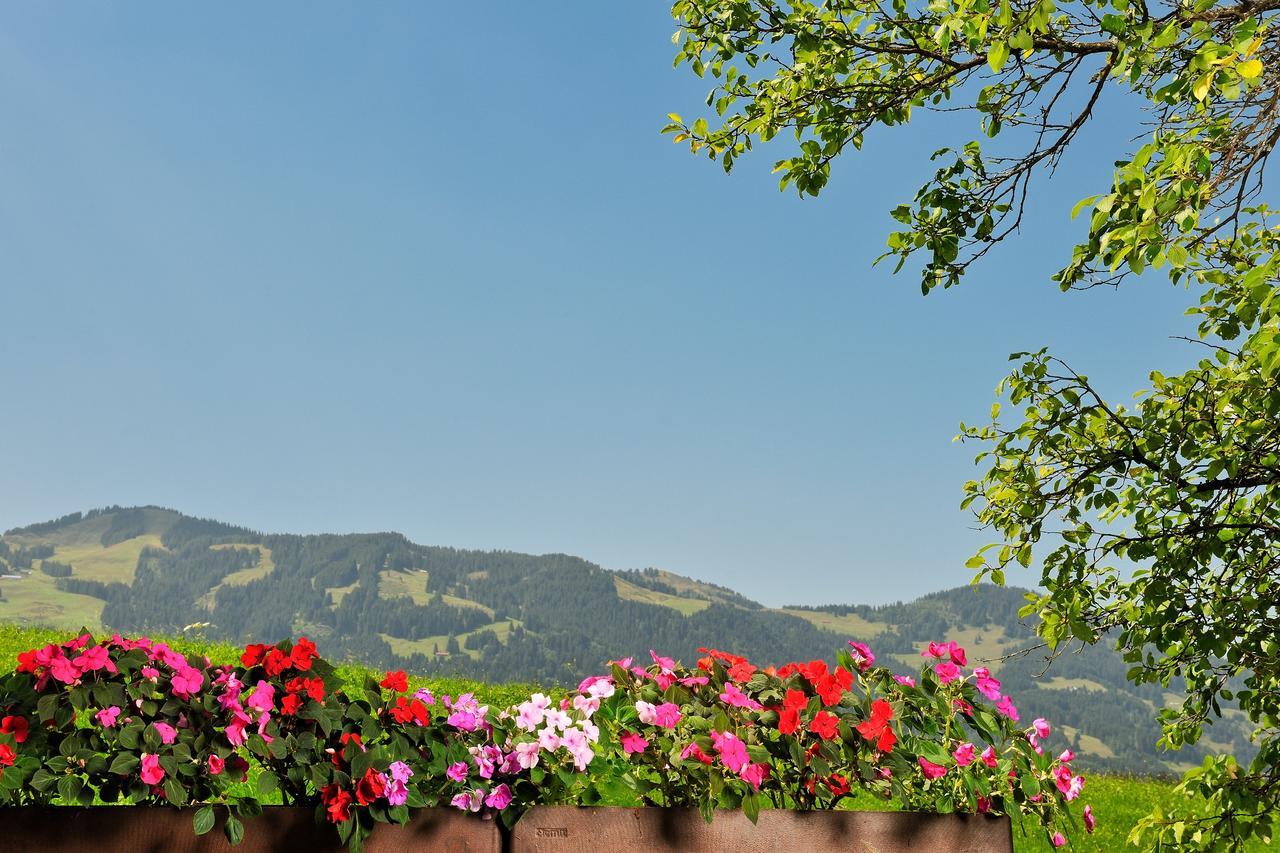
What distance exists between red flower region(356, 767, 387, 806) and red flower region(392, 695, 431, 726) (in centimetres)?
23

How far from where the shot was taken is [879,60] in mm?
5969

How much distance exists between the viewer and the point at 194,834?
3291mm

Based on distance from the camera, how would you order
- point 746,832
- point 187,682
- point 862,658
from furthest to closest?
point 862,658 → point 746,832 → point 187,682

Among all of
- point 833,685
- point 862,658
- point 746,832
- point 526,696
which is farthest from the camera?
point 526,696

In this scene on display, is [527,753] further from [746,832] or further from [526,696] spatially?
[526,696]

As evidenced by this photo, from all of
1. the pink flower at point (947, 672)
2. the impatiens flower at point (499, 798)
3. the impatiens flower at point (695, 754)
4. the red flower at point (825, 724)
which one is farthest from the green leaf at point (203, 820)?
the pink flower at point (947, 672)

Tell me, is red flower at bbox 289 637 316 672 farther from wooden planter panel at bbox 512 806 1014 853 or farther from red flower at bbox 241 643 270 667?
wooden planter panel at bbox 512 806 1014 853

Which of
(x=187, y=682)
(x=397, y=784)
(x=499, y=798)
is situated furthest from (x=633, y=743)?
(x=187, y=682)

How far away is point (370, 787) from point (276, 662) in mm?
613

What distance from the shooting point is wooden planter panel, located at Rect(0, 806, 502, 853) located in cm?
320

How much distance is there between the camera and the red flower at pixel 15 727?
326 centimetres

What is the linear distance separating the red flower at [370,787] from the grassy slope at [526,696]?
712cm

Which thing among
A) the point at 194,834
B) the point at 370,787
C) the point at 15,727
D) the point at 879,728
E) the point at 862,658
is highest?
the point at 862,658

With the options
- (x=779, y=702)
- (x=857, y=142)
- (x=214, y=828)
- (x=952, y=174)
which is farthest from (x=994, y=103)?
(x=214, y=828)
